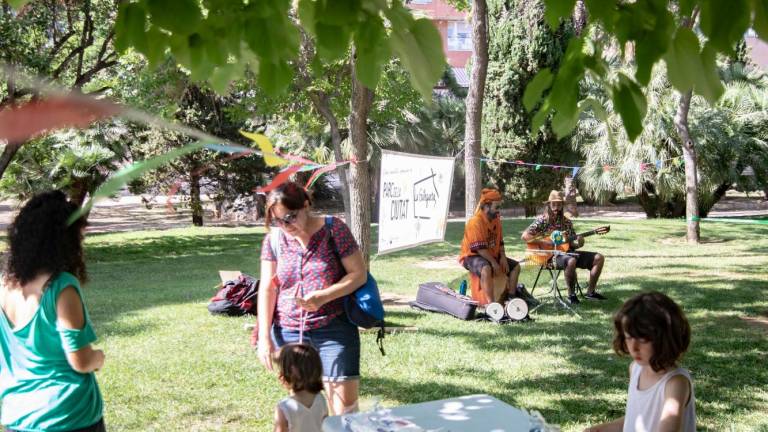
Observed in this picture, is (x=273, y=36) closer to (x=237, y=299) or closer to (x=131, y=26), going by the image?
(x=131, y=26)

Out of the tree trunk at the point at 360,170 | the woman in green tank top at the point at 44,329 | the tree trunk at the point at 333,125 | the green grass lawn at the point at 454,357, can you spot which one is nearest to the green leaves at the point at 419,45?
the woman in green tank top at the point at 44,329

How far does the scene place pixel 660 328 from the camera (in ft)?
8.43

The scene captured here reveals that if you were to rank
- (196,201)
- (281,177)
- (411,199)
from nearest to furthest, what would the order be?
(281,177) < (411,199) < (196,201)

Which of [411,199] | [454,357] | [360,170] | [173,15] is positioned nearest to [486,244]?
[411,199]

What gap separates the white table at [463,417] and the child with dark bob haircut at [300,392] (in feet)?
0.80

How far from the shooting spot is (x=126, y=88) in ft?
43.0

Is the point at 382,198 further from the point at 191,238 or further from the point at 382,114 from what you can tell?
the point at 191,238

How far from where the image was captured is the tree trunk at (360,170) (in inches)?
307

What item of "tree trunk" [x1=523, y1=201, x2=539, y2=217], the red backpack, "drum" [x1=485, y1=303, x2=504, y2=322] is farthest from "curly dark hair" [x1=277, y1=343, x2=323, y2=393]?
"tree trunk" [x1=523, y1=201, x2=539, y2=217]

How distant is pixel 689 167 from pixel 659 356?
1394 centimetres

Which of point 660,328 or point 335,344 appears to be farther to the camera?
point 335,344

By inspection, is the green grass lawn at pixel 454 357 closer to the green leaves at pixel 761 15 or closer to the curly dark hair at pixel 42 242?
the curly dark hair at pixel 42 242

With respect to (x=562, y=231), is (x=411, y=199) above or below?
above

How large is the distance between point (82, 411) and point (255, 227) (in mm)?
21479
